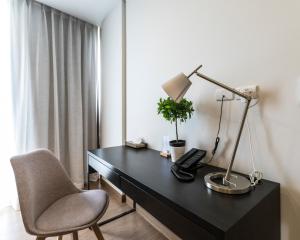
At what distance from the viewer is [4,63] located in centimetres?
210

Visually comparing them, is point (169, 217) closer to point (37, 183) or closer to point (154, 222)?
point (37, 183)

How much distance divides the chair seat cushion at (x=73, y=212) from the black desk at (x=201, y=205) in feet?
0.82

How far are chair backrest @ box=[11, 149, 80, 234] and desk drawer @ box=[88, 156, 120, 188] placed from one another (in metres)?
0.26

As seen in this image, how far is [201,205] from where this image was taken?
80cm

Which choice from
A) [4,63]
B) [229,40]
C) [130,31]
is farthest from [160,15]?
[4,63]

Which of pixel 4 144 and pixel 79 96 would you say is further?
pixel 79 96

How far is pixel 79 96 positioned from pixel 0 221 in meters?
1.69

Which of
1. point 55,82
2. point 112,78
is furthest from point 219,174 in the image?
point 55,82

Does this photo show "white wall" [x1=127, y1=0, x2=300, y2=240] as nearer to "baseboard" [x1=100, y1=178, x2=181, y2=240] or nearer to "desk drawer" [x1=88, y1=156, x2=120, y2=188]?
"desk drawer" [x1=88, y1=156, x2=120, y2=188]

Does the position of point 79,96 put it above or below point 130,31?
below

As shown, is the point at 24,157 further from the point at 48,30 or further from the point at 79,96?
the point at 48,30

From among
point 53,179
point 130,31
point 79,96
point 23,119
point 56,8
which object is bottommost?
point 53,179

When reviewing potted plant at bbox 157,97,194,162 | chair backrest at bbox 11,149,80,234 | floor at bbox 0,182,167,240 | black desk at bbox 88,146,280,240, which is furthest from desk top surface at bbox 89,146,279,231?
floor at bbox 0,182,167,240

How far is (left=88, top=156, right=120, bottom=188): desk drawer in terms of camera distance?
132 centimetres
